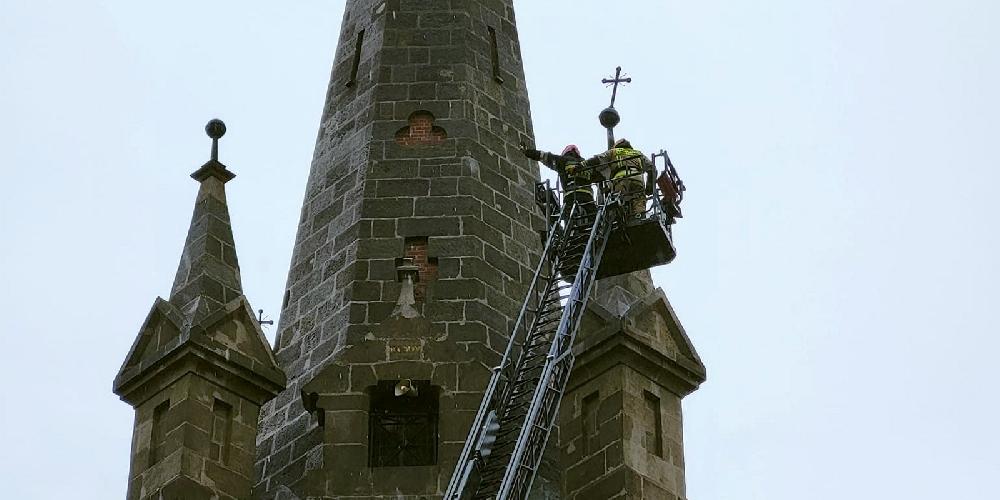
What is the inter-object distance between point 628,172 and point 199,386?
568 centimetres

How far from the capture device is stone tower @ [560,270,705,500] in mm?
26891

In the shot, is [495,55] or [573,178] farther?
[495,55]

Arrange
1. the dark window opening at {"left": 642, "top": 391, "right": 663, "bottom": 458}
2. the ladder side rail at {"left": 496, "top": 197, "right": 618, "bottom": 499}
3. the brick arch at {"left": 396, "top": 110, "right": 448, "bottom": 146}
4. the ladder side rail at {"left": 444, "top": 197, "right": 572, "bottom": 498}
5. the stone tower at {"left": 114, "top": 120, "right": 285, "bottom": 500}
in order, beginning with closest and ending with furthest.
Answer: the ladder side rail at {"left": 444, "top": 197, "right": 572, "bottom": 498} → the ladder side rail at {"left": 496, "top": 197, "right": 618, "bottom": 499} → the stone tower at {"left": 114, "top": 120, "right": 285, "bottom": 500} → the dark window opening at {"left": 642, "top": 391, "right": 663, "bottom": 458} → the brick arch at {"left": 396, "top": 110, "right": 448, "bottom": 146}

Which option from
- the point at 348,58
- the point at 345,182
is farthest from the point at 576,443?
the point at 348,58

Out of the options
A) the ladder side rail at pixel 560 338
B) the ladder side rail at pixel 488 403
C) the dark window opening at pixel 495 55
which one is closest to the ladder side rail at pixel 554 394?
the ladder side rail at pixel 560 338

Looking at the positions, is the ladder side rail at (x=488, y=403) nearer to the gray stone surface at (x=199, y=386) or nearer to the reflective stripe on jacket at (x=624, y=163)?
the reflective stripe on jacket at (x=624, y=163)

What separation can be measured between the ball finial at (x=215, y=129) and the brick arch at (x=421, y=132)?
201cm

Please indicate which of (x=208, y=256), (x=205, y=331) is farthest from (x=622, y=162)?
(x=205, y=331)

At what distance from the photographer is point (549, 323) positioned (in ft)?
95.6

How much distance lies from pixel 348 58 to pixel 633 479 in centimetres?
860

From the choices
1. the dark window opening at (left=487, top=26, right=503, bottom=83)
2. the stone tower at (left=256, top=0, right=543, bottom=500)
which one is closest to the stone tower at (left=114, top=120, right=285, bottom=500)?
the stone tower at (left=256, top=0, right=543, bottom=500)

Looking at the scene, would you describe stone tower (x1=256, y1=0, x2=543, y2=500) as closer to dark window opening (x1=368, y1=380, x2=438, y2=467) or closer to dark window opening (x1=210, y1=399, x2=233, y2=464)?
dark window opening (x1=368, y1=380, x2=438, y2=467)

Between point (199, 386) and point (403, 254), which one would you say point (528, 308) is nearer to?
point (403, 254)

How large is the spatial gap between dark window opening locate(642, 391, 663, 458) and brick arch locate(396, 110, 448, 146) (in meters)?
4.94
